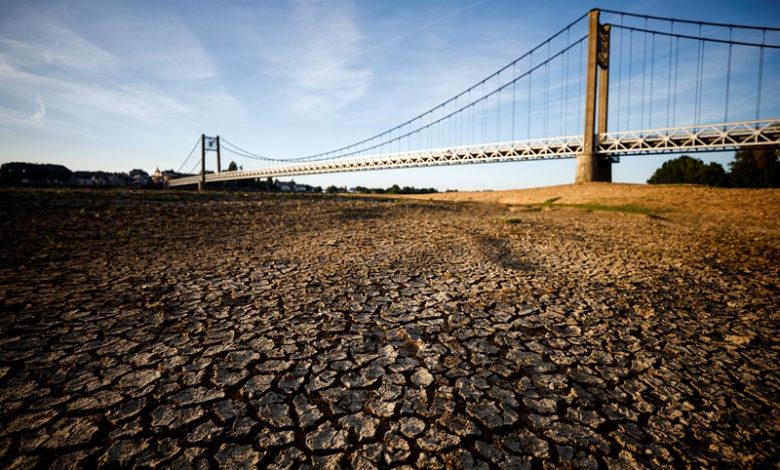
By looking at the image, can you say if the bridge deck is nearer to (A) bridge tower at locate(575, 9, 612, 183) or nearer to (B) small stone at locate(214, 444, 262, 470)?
(A) bridge tower at locate(575, 9, 612, 183)

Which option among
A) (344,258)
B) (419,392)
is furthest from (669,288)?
(344,258)

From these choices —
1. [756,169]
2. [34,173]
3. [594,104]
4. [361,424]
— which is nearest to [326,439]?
[361,424]

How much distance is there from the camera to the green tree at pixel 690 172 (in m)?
46.0

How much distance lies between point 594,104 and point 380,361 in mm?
30472

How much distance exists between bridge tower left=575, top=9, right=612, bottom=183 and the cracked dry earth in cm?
2371

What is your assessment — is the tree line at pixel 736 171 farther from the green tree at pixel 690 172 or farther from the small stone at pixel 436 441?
the small stone at pixel 436 441

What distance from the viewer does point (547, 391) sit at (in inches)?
89.9

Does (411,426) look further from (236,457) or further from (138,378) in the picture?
(138,378)

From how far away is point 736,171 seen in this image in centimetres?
4147

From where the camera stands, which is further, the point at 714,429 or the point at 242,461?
the point at 714,429

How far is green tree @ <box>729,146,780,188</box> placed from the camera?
122ft

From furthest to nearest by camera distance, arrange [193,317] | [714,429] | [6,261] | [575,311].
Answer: [6,261] < [575,311] < [193,317] < [714,429]

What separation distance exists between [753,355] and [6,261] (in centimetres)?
893

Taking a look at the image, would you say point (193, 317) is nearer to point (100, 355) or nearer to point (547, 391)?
point (100, 355)
